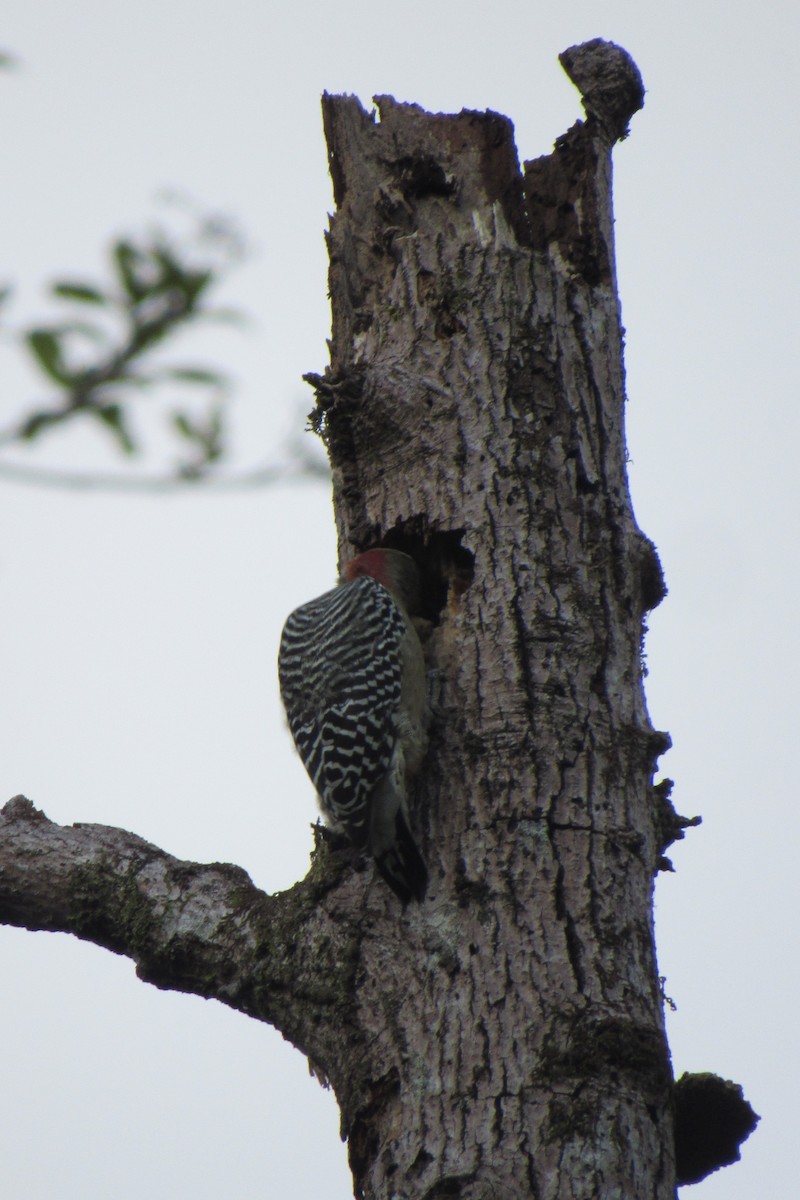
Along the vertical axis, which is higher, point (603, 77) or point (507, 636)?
point (603, 77)

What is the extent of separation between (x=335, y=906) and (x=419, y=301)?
239 centimetres

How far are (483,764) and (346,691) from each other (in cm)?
116

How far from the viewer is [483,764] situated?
174 inches

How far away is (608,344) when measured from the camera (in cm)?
523

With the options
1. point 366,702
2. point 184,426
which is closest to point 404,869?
point 366,702

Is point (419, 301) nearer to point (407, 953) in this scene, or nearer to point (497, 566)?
point (497, 566)

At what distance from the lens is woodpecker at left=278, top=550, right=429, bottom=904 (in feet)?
15.1

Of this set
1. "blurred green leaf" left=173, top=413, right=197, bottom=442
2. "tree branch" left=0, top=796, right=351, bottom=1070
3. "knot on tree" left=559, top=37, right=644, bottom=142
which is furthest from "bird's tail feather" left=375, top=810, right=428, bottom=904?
"knot on tree" left=559, top=37, right=644, bottom=142

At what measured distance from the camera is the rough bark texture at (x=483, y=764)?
3787 mm

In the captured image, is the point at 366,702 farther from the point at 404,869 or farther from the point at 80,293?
the point at 80,293

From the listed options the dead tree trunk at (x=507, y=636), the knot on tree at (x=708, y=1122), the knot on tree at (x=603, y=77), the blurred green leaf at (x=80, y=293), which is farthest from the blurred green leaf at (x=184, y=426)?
the knot on tree at (x=603, y=77)

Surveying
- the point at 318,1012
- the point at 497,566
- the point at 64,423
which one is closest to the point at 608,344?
the point at 497,566

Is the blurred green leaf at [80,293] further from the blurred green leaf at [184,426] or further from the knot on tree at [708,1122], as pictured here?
the knot on tree at [708,1122]

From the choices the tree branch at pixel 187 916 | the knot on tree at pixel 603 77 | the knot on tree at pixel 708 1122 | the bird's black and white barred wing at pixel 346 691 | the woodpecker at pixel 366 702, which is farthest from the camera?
the knot on tree at pixel 603 77
